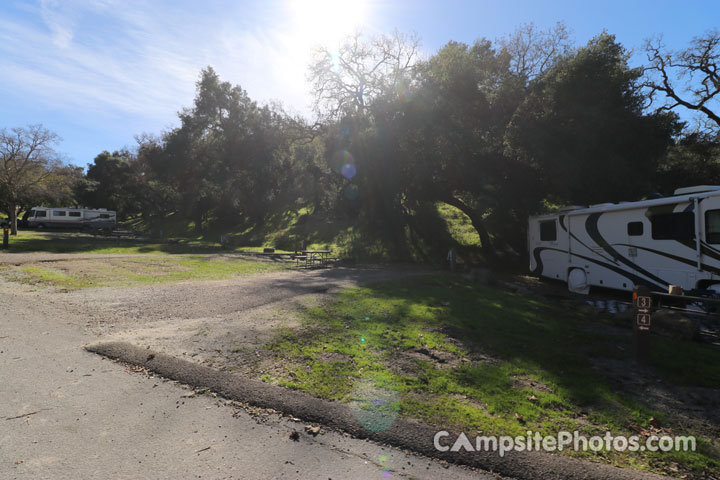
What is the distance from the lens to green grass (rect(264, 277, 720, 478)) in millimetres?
3730

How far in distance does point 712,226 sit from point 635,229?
2.00m

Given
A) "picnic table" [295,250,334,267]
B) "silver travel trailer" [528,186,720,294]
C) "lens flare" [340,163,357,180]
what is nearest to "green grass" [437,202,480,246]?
"lens flare" [340,163,357,180]

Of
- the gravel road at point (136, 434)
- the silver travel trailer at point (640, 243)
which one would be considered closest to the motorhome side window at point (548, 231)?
the silver travel trailer at point (640, 243)

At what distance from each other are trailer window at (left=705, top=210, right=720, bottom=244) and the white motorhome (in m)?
Answer: 43.7

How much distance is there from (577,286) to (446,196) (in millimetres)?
9238

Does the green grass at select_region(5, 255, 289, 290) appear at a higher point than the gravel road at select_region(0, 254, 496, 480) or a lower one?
higher

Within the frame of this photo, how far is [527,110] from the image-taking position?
16812 millimetres

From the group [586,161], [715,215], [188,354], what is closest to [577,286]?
[715,215]

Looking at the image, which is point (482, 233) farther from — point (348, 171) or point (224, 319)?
point (224, 319)

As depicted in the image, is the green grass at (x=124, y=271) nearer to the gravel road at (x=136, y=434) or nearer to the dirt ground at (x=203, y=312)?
the dirt ground at (x=203, y=312)

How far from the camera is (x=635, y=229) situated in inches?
451

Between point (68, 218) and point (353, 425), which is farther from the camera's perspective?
point (68, 218)

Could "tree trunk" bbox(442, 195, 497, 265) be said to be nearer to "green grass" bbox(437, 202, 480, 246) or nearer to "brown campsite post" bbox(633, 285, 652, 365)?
"green grass" bbox(437, 202, 480, 246)

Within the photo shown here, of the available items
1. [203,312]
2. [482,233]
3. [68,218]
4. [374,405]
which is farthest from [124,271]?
[68,218]
